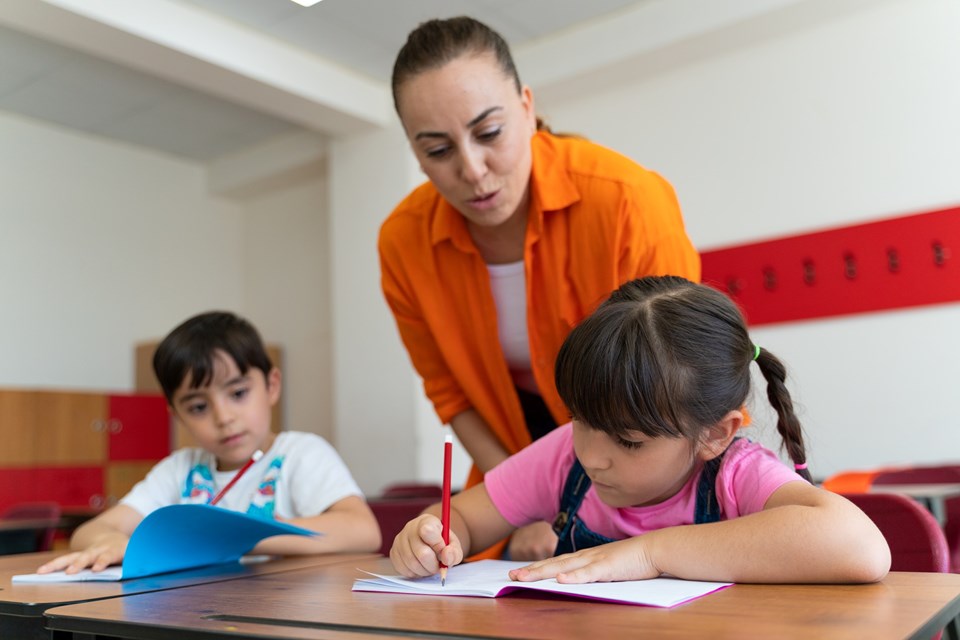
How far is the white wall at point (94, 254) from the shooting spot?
5.18 metres

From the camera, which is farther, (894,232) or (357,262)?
(357,262)

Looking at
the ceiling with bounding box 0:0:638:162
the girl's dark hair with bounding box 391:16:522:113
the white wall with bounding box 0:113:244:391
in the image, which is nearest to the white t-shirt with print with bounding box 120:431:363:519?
the girl's dark hair with bounding box 391:16:522:113

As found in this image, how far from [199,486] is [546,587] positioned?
46.4 inches

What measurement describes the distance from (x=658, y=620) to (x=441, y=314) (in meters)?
1.02

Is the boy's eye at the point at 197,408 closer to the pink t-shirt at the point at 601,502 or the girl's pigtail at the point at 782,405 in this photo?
the pink t-shirt at the point at 601,502

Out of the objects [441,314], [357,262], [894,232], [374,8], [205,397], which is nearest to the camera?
[441,314]

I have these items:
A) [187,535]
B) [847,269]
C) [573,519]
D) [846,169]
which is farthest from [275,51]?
[573,519]

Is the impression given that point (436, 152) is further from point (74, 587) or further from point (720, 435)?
point (74, 587)

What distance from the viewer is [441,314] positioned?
1.67m

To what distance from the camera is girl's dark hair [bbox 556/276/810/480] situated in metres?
1.01

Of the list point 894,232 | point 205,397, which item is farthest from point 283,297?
point 205,397

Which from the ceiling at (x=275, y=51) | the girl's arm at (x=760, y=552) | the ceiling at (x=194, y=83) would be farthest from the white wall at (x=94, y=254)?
the girl's arm at (x=760, y=552)

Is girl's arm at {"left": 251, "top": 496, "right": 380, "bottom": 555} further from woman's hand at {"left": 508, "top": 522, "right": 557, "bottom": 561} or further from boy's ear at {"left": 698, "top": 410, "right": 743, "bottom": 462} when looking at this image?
boy's ear at {"left": 698, "top": 410, "right": 743, "bottom": 462}

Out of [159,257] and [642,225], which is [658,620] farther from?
A: [159,257]
